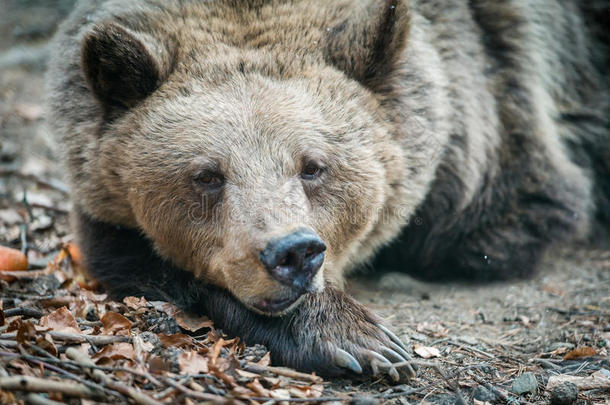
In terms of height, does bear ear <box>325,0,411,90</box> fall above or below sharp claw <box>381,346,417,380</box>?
above

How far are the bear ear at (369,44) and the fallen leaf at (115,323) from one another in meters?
2.23

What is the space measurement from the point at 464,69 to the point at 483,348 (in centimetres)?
231

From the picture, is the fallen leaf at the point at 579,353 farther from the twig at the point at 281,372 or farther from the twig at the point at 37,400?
the twig at the point at 37,400

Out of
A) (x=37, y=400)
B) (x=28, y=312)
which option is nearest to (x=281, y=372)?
(x=37, y=400)

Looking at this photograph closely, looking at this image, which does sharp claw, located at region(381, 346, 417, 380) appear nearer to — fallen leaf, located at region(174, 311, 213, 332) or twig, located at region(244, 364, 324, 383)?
twig, located at region(244, 364, 324, 383)

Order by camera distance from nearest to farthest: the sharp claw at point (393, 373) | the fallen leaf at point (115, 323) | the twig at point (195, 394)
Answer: the twig at point (195, 394) → the sharp claw at point (393, 373) → the fallen leaf at point (115, 323)

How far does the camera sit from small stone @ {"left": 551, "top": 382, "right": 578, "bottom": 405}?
142 inches

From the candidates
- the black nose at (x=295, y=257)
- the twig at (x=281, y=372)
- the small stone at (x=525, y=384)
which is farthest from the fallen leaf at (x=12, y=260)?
the small stone at (x=525, y=384)

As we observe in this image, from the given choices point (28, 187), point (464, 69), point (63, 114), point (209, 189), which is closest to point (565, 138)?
point (464, 69)

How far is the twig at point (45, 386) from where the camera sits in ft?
9.25

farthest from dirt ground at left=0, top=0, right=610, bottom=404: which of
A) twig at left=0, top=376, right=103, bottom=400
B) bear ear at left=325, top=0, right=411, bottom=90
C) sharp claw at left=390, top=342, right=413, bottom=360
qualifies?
bear ear at left=325, top=0, right=411, bottom=90

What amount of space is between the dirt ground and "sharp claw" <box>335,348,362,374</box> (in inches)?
4.0

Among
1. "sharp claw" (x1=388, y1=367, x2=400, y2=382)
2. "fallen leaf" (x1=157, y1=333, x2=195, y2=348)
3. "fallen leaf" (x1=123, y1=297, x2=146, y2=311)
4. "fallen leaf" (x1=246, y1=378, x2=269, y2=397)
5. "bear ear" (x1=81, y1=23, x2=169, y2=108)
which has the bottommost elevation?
"fallen leaf" (x1=123, y1=297, x2=146, y2=311)

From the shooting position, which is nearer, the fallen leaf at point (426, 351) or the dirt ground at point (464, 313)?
the dirt ground at point (464, 313)
